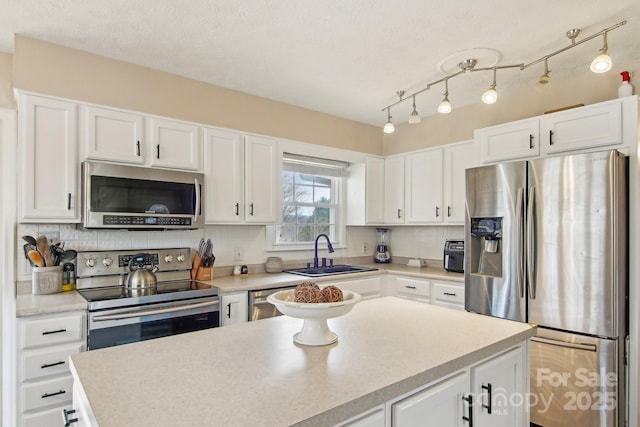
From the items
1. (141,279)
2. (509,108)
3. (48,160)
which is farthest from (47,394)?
(509,108)

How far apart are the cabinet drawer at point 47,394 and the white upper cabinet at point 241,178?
136cm

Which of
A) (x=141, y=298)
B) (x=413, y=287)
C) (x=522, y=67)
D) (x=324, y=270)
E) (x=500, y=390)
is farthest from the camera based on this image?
(x=324, y=270)

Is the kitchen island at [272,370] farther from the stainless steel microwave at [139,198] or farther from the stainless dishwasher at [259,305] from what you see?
the stainless steel microwave at [139,198]

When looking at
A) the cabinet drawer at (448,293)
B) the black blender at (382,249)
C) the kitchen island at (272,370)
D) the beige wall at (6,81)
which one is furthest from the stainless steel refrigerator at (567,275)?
the beige wall at (6,81)

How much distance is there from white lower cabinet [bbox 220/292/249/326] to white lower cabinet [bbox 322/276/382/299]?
917mm

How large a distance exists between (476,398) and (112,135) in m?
2.59

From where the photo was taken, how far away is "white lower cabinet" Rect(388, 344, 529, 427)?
1156mm

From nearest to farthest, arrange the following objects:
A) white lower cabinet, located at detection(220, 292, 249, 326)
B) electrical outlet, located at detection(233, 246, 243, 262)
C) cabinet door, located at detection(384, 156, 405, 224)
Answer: white lower cabinet, located at detection(220, 292, 249, 326) < electrical outlet, located at detection(233, 246, 243, 262) < cabinet door, located at detection(384, 156, 405, 224)

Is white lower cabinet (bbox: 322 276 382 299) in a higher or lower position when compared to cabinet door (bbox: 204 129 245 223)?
lower

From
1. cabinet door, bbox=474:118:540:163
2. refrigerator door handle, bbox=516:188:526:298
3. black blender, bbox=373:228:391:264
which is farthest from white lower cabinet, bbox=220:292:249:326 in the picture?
cabinet door, bbox=474:118:540:163

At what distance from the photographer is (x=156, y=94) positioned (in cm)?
A: 289

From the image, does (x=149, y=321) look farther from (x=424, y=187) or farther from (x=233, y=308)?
(x=424, y=187)

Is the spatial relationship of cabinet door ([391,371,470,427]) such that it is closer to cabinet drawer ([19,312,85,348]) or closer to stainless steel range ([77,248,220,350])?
stainless steel range ([77,248,220,350])

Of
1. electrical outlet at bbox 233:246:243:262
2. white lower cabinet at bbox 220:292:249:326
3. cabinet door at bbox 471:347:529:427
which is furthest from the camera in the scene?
electrical outlet at bbox 233:246:243:262
